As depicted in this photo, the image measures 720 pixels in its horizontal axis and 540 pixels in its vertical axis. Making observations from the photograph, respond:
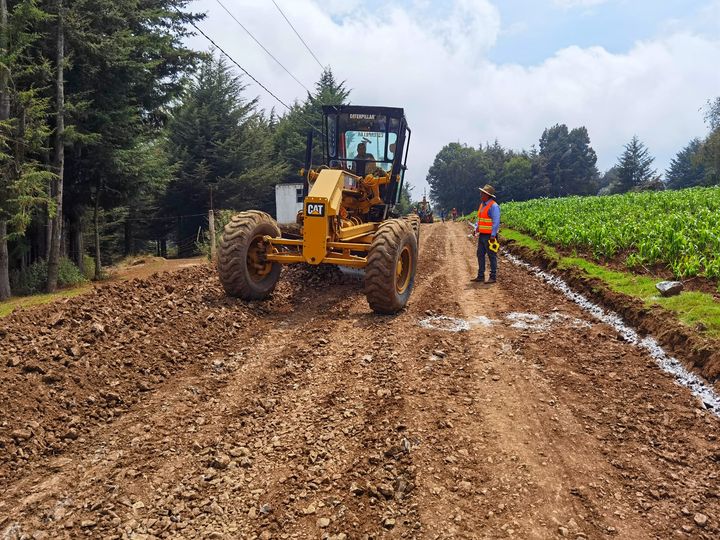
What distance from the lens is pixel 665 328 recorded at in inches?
239

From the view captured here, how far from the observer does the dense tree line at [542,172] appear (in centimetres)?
8131

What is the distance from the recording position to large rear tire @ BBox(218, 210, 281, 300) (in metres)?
7.20

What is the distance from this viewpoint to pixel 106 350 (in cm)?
508

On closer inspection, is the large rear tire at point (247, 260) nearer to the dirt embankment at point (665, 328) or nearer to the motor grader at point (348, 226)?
the motor grader at point (348, 226)

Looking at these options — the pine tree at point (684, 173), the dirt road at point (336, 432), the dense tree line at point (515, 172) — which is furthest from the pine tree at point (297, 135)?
the pine tree at point (684, 173)

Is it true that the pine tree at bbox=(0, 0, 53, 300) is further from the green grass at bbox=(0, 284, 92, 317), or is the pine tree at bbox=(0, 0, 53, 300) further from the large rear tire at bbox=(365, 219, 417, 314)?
the large rear tire at bbox=(365, 219, 417, 314)

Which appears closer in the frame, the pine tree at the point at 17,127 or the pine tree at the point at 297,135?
the pine tree at the point at 17,127

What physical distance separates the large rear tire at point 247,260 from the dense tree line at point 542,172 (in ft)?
267

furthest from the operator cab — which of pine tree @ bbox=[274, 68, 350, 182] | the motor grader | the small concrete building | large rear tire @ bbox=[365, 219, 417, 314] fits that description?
pine tree @ bbox=[274, 68, 350, 182]

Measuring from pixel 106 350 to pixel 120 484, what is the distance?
7.58 feet

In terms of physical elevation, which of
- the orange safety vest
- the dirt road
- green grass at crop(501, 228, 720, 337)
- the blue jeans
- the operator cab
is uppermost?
the operator cab

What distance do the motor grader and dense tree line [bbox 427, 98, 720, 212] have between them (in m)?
78.9

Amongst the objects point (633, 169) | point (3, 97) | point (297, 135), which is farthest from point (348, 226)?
point (633, 169)

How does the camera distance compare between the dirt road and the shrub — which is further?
the shrub
